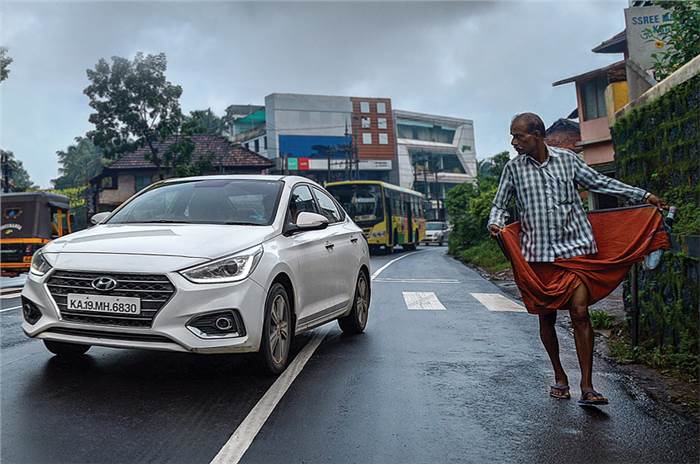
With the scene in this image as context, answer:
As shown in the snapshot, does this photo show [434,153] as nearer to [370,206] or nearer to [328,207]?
[370,206]

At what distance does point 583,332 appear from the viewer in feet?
15.3

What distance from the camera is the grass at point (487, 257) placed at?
1994cm

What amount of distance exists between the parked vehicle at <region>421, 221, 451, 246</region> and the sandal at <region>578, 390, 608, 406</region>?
4129 cm

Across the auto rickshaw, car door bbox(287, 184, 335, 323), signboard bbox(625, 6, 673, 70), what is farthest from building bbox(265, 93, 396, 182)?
car door bbox(287, 184, 335, 323)

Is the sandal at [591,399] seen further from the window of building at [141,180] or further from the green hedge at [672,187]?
the window of building at [141,180]

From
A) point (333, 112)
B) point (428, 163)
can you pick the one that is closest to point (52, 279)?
point (333, 112)

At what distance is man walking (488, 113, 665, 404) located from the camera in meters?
4.65

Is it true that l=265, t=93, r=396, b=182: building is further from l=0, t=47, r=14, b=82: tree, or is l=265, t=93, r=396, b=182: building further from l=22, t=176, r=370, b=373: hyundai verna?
l=22, t=176, r=370, b=373: hyundai verna

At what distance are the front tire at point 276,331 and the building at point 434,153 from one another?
238ft

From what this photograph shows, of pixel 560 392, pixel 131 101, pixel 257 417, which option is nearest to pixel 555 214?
pixel 560 392

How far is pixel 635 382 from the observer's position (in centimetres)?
539

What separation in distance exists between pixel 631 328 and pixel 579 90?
23295 mm

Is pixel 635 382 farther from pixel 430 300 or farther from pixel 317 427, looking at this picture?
pixel 430 300

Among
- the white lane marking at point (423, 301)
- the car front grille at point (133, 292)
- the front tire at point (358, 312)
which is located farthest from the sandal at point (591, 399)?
the white lane marking at point (423, 301)
